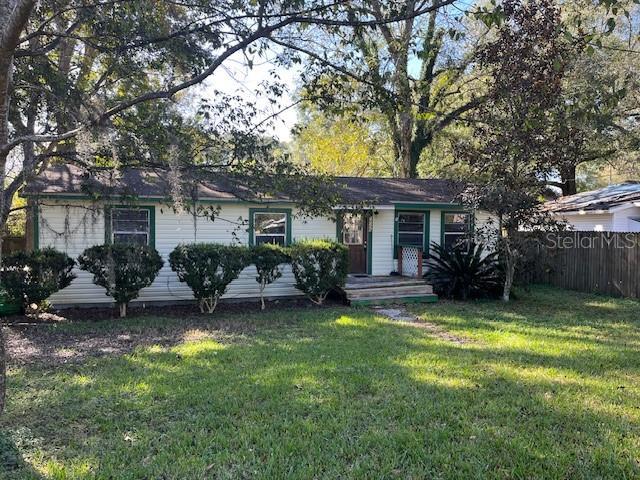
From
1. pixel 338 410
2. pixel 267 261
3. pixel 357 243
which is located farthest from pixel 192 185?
pixel 357 243

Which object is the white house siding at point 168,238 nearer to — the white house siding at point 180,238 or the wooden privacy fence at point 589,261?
the white house siding at point 180,238

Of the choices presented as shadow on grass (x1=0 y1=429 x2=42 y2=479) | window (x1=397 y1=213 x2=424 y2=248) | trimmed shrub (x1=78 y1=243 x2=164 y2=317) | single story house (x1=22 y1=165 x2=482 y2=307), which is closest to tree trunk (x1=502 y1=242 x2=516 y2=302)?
single story house (x1=22 y1=165 x2=482 y2=307)

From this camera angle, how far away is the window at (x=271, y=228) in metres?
11.9

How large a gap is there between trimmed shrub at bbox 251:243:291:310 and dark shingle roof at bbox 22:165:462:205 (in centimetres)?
114

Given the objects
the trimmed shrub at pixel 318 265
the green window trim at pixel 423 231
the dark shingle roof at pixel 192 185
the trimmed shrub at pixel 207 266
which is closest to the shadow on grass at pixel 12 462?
the dark shingle roof at pixel 192 185

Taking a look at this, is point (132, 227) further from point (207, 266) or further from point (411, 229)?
point (411, 229)

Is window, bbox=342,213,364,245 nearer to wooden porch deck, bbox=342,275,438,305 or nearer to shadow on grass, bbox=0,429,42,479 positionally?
wooden porch deck, bbox=342,275,438,305

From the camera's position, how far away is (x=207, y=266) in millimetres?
9836

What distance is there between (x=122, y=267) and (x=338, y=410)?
6.55 metres

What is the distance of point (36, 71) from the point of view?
6.05 meters

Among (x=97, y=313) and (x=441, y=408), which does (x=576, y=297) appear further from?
(x=97, y=313)

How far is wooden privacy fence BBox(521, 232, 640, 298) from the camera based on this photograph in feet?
36.8

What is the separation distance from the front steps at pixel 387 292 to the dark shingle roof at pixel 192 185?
2.06 metres

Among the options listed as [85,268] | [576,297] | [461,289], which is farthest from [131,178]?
[576,297]
